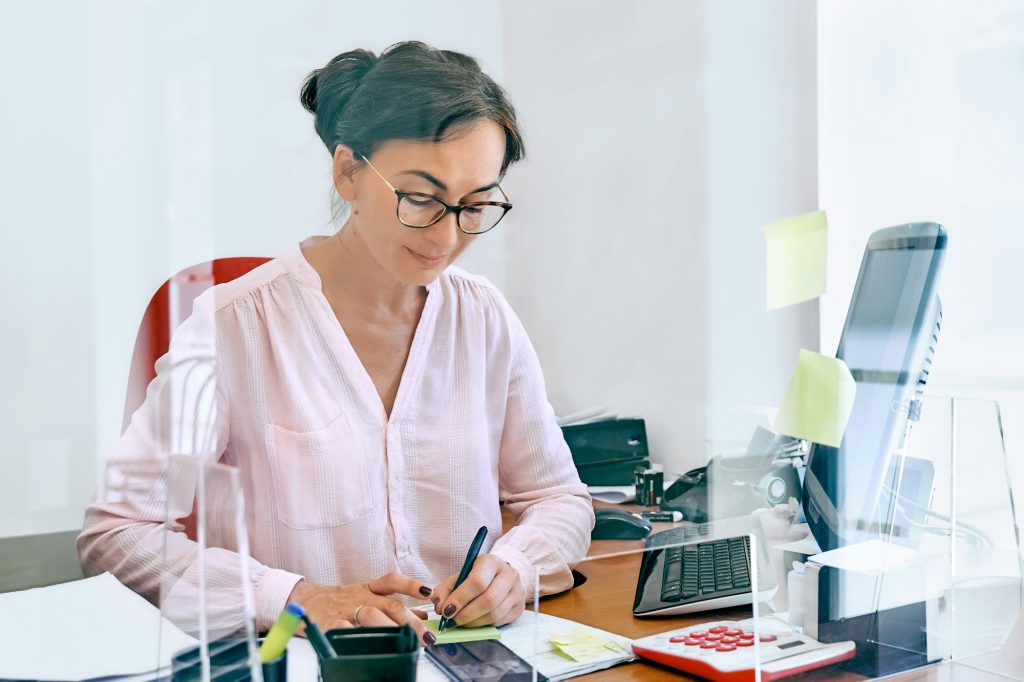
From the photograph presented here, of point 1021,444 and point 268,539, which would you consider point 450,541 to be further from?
point 1021,444

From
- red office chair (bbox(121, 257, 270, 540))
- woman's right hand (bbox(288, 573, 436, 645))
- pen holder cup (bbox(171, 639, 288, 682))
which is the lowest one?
woman's right hand (bbox(288, 573, 436, 645))

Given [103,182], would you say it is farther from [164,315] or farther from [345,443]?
[345,443]

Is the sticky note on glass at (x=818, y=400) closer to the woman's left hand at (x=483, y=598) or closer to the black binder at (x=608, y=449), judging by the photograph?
the black binder at (x=608, y=449)

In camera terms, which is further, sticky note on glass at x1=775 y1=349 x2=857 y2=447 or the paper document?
sticky note on glass at x1=775 y1=349 x2=857 y2=447

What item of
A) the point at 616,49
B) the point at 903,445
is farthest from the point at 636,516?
the point at 616,49

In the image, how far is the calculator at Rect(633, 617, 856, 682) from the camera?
2.85ft

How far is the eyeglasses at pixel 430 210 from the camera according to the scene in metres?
0.90

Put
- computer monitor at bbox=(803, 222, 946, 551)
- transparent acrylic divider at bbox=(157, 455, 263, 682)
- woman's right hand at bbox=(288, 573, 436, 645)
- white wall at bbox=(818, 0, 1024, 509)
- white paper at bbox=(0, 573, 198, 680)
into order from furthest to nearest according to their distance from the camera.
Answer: white wall at bbox=(818, 0, 1024, 509)
computer monitor at bbox=(803, 222, 946, 551)
woman's right hand at bbox=(288, 573, 436, 645)
white paper at bbox=(0, 573, 198, 680)
transparent acrylic divider at bbox=(157, 455, 263, 682)

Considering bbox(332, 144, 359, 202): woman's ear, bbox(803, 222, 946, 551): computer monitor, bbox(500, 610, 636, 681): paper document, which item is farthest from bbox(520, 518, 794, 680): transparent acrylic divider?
bbox(332, 144, 359, 202): woman's ear

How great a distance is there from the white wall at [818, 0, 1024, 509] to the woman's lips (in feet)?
1.85

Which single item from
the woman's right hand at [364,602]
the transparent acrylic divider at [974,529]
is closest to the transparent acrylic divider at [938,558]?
the transparent acrylic divider at [974,529]

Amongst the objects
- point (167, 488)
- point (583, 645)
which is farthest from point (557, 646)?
point (167, 488)

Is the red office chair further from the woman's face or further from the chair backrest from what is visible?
the woman's face

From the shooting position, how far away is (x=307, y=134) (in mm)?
877
